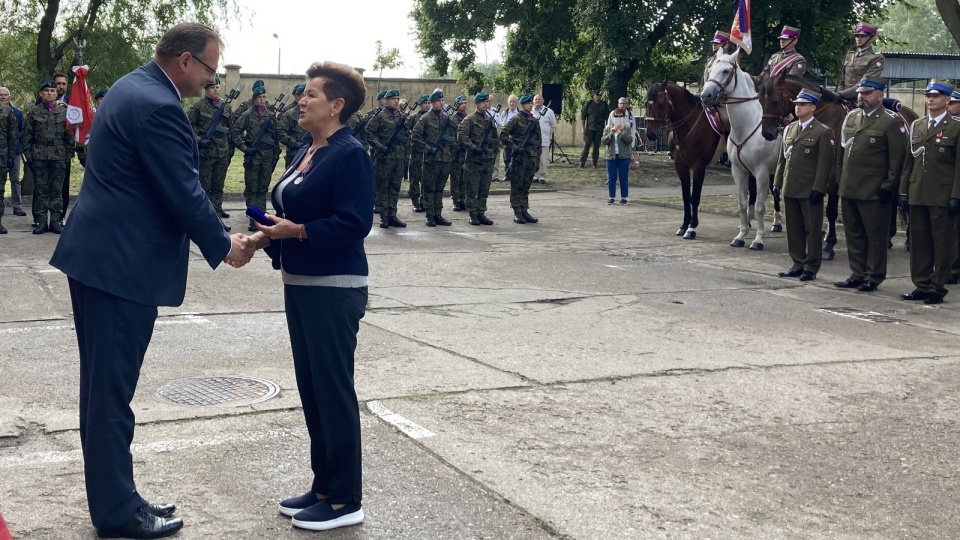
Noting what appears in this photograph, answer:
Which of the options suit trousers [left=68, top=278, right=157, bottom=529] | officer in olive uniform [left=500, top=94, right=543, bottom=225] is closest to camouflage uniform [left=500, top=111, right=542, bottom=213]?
officer in olive uniform [left=500, top=94, right=543, bottom=225]

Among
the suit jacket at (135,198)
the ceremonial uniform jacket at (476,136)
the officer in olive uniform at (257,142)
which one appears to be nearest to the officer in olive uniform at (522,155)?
the ceremonial uniform jacket at (476,136)

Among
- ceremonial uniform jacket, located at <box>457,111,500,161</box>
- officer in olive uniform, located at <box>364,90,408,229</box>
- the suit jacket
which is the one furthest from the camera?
ceremonial uniform jacket, located at <box>457,111,500,161</box>

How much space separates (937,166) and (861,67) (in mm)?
4039

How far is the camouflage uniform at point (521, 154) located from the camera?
17.7 metres

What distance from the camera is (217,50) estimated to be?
14.8ft

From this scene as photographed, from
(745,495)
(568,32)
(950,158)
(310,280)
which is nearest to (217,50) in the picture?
(310,280)

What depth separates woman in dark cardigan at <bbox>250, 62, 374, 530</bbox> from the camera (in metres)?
4.44

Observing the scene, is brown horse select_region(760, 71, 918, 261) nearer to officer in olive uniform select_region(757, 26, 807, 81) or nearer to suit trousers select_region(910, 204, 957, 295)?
officer in olive uniform select_region(757, 26, 807, 81)

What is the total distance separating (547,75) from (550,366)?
1008 inches

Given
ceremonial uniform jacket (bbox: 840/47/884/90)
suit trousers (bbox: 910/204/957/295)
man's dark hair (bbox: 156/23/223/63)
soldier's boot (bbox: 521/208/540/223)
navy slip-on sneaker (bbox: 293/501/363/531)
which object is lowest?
navy slip-on sneaker (bbox: 293/501/363/531)

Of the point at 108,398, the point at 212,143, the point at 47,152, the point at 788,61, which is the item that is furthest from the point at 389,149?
the point at 108,398

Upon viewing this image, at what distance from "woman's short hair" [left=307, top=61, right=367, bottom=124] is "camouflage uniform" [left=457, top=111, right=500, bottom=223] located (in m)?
12.9

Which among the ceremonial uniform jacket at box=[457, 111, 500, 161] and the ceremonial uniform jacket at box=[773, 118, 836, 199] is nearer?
the ceremonial uniform jacket at box=[773, 118, 836, 199]

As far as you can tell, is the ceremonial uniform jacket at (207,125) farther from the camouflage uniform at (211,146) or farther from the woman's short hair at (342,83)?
the woman's short hair at (342,83)
